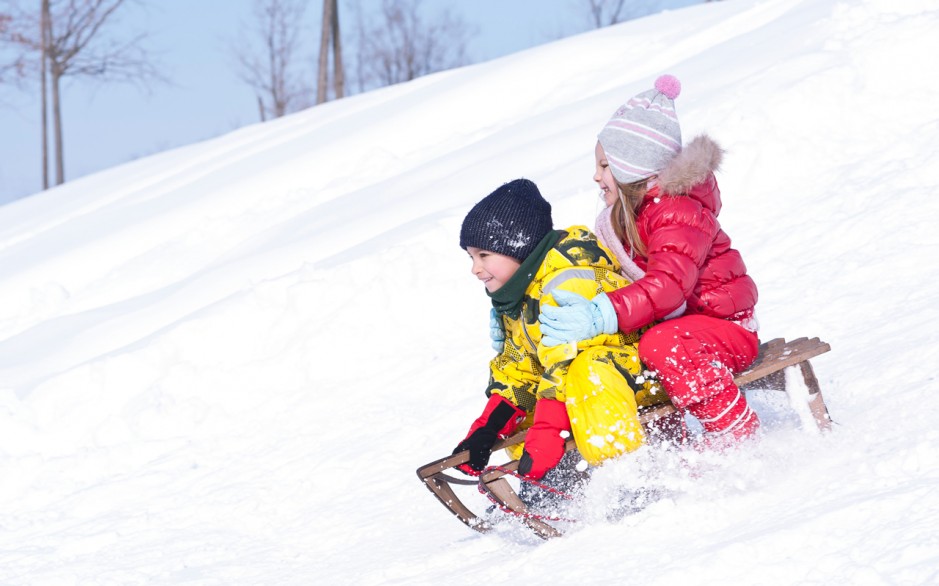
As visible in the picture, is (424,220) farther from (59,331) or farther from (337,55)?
(337,55)

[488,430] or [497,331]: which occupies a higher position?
[497,331]

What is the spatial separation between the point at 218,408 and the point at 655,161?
3189mm

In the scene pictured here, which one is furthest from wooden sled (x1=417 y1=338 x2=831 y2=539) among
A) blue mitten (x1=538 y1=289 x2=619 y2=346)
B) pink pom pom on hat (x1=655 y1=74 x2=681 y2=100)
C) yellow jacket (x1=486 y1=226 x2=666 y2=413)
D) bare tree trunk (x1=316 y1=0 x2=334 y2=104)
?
bare tree trunk (x1=316 y1=0 x2=334 y2=104)

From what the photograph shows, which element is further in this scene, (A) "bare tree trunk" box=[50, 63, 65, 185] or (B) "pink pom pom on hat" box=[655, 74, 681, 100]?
(A) "bare tree trunk" box=[50, 63, 65, 185]

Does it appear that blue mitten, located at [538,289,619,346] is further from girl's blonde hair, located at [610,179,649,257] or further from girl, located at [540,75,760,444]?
girl's blonde hair, located at [610,179,649,257]

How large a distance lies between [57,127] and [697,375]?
1865cm

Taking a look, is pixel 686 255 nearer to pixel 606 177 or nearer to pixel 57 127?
pixel 606 177

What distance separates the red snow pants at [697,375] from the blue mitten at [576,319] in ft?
0.56

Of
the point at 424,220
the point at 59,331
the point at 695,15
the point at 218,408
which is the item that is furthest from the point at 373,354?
the point at 695,15

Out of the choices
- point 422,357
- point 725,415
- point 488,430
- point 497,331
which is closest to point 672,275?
point 725,415

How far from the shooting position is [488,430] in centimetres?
338

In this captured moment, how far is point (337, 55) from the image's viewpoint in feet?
70.7

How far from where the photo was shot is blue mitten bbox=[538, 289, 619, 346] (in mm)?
3070

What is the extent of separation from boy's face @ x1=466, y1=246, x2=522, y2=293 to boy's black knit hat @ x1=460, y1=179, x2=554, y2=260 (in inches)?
0.9
